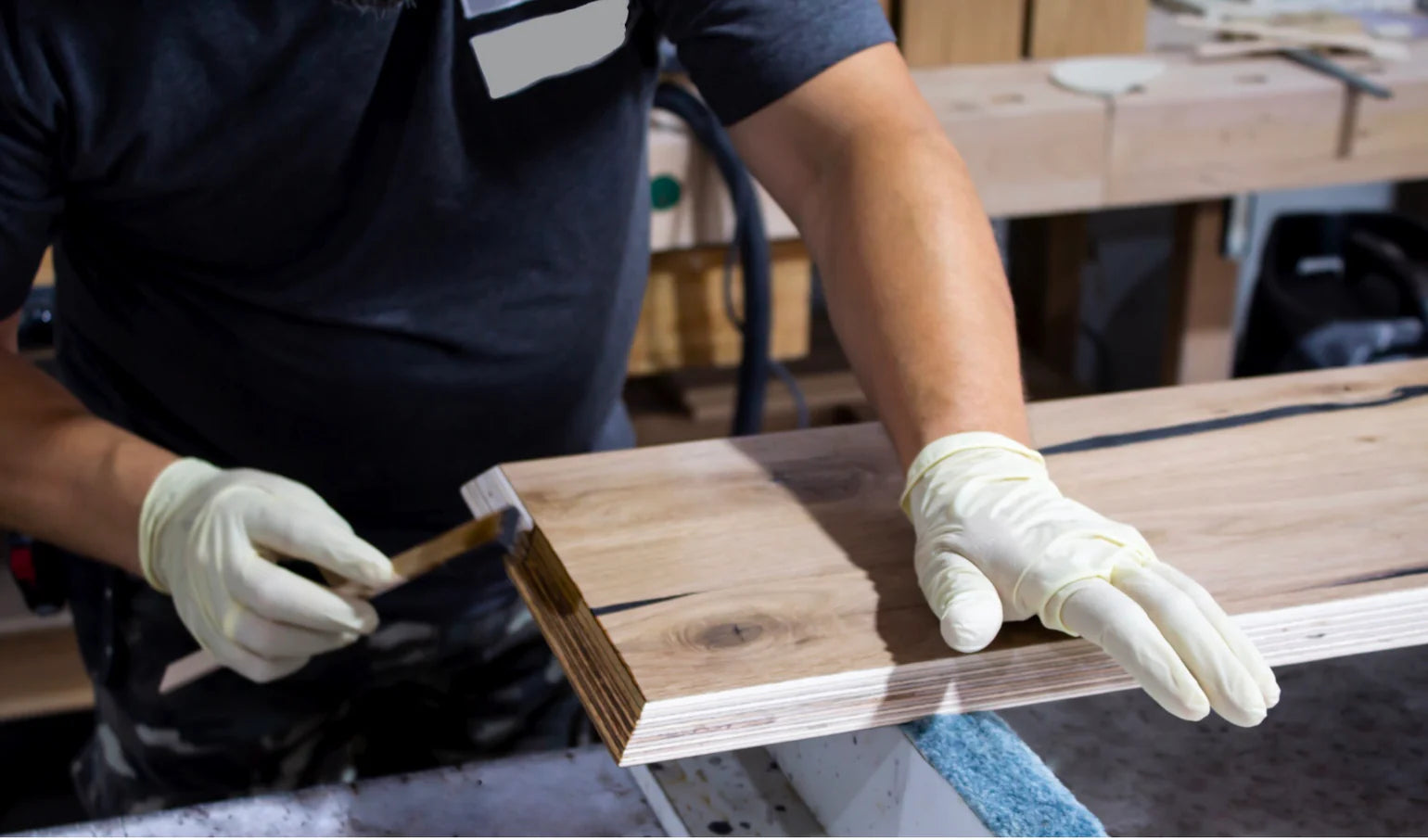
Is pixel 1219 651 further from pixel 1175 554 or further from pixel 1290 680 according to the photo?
pixel 1290 680

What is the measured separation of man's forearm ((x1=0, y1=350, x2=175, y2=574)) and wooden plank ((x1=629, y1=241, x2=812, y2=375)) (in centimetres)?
87

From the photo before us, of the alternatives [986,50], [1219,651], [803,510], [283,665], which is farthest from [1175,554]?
[986,50]

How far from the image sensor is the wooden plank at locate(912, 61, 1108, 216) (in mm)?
1814

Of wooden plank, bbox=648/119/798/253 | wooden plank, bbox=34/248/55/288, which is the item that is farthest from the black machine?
wooden plank, bbox=34/248/55/288

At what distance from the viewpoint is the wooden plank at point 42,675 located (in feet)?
6.26

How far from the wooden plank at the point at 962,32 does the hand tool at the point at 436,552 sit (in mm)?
1322

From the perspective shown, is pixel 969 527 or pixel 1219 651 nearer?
pixel 1219 651

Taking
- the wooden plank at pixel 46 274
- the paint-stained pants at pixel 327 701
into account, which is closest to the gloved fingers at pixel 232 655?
the paint-stained pants at pixel 327 701

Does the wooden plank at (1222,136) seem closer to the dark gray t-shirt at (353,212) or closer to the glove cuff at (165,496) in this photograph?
the dark gray t-shirt at (353,212)

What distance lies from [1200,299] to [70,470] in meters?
1.74

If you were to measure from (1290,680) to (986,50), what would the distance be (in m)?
1.33

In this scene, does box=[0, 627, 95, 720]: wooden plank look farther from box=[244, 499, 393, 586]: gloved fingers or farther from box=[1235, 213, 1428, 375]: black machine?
box=[1235, 213, 1428, 375]: black machine

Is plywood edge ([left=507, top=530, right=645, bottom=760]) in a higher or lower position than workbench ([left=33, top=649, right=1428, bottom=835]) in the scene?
higher

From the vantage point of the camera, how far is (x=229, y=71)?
39.1 inches
